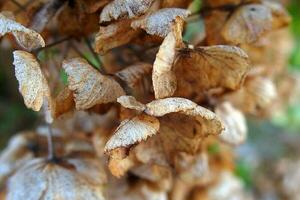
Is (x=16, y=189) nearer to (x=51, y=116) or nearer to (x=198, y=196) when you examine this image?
(x=51, y=116)

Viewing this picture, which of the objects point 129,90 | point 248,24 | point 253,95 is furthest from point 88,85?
point 253,95

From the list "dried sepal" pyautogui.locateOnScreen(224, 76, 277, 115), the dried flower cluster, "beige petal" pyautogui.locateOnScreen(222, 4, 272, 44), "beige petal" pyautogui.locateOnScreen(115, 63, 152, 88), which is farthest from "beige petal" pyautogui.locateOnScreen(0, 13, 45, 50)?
"dried sepal" pyautogui.locateOnScreen(224, 76, 277, 115)

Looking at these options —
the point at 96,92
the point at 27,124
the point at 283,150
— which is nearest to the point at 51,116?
the point at 96,92

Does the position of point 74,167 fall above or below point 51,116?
below

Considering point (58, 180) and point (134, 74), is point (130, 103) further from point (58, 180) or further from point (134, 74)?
point (58, 180)

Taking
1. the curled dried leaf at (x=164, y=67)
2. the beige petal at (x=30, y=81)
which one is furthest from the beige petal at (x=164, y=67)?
the beige petal at (x=30, y=81)
